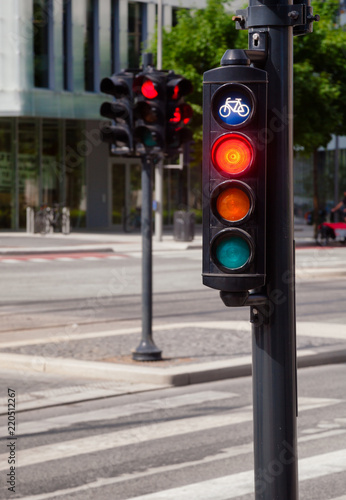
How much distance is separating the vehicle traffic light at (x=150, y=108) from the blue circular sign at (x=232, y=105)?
636 centimetres

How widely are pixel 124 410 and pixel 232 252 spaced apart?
4.68 m

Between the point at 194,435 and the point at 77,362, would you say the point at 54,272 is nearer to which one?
the point at 77,362

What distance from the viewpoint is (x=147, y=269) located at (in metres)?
10.2

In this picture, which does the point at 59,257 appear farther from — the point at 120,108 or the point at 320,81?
the point at 120,108

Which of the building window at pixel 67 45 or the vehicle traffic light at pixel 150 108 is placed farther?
the building window at pixel 67 45

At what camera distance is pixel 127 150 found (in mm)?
10297

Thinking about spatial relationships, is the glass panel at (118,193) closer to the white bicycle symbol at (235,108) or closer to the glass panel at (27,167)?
the glass panel at (27,167)

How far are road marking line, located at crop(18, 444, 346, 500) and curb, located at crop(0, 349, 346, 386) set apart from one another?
2.70 m

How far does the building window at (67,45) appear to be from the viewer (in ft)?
137

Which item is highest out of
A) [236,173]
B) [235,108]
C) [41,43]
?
[41,43]

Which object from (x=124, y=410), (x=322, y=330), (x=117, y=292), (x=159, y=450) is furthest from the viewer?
(x=117, y=292)

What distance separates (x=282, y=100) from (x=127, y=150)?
6.60 metres

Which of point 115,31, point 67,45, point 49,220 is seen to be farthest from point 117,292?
point 115,31

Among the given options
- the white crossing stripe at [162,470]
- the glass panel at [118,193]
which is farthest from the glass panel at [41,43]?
the white crossing stripe at [162,470]
